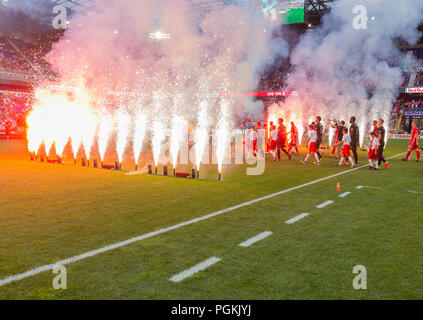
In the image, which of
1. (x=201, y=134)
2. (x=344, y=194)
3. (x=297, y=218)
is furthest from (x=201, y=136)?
(x=297, y=218)

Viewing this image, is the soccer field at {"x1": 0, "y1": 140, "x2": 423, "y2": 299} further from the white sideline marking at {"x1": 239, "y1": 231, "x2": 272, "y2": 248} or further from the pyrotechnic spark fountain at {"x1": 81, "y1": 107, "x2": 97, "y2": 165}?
the pyrotechnic spark fountain at {"x1": 81, "y1": 107, "x2": 97, "y2": 165}

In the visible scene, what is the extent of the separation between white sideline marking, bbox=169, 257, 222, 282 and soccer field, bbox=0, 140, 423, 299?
0.10 ft

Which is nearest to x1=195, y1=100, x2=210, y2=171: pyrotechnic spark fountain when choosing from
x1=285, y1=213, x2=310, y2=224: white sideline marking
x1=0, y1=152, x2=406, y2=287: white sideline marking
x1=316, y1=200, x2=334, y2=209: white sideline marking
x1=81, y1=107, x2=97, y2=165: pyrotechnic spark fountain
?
x1=0, y1=152, x2=406, y2=287: white sideline marking

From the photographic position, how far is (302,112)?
3291cm

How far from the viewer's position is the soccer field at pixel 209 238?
3.49 m

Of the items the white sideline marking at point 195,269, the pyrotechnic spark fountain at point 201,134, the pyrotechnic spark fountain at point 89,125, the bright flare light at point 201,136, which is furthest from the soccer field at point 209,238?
the pyrotechnic spark fountain at point 89,125

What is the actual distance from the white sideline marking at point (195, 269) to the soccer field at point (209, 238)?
0.10ft

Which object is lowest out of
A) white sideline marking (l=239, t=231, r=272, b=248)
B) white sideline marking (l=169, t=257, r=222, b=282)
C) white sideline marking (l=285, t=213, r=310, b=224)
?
white sideline marking (l=169, t=257, r=222, b=282)

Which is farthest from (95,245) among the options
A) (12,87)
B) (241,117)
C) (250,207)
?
(241,117)

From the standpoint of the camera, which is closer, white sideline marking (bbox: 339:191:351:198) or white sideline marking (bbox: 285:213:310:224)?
white sideline marking (bbox: 285:213:310:224)

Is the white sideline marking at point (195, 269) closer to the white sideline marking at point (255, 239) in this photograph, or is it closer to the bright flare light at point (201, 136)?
the white sideline marking at point (255, 239)

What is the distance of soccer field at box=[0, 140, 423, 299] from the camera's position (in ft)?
Answer: 11.5

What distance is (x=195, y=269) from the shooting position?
3.89 metres

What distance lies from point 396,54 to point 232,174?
3668 centimetres
